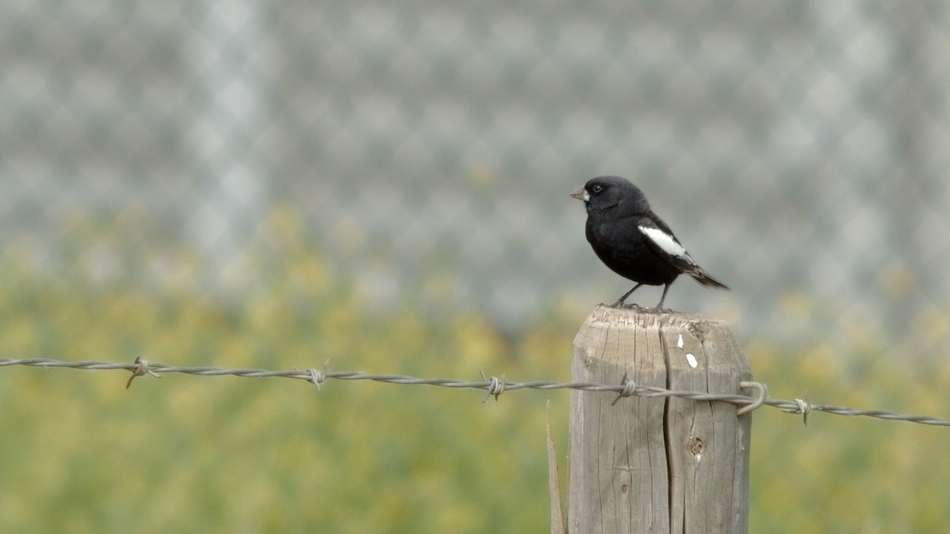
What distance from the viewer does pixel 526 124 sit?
8.33 metres

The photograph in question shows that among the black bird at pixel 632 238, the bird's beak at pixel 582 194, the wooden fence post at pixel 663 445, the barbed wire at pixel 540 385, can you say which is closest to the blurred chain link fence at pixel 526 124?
the bird's beak at pixel 582 194

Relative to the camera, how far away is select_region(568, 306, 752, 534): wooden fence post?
2746 mm

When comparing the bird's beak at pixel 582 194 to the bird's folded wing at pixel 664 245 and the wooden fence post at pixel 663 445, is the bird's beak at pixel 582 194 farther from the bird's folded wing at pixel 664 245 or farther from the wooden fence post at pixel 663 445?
the wooden fence post at pixel 663 445

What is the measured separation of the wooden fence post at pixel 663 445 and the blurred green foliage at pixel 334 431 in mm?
1582

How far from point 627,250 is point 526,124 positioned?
15.0 ft

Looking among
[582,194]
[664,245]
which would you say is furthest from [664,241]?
[582,194]

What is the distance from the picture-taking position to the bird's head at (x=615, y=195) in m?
3.95

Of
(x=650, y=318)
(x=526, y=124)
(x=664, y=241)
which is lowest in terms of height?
(x=650, y=318)

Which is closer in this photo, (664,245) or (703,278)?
(664,245)

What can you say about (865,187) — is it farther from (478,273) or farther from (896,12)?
(478,273)

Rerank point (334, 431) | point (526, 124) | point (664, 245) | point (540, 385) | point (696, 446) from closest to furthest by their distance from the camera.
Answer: point (696, 446), point (540, 385), point (664, 245), point (334, 431), point (526, 124)

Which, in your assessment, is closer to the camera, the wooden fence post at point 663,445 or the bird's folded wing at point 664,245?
the wooden fence post at point 663,445

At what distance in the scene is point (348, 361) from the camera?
563cm

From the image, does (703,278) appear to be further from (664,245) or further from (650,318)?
(650,318)
